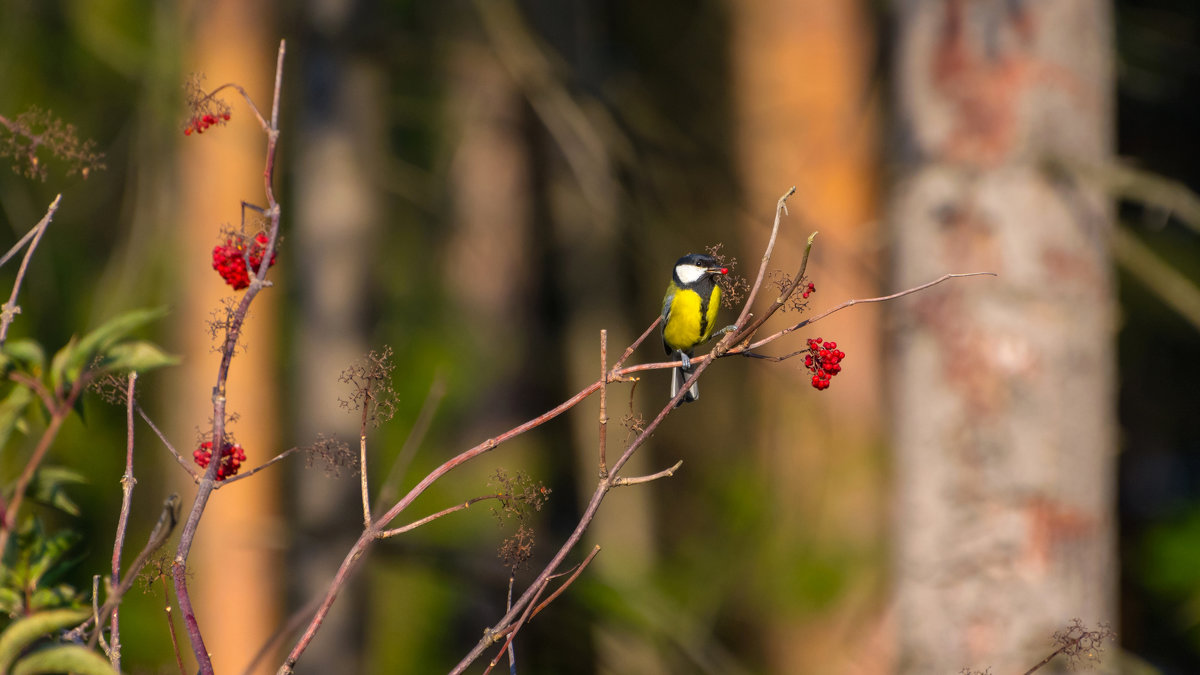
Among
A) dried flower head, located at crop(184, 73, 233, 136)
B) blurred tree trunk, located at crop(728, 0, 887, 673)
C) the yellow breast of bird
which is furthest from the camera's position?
blurred tree trunk, located at crop(728, 0, 887, 673)

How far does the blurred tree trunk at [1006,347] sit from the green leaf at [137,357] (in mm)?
2454

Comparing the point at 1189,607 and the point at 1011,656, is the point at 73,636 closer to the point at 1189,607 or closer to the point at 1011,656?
the point at 1011,656

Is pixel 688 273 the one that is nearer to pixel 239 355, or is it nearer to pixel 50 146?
pixel 50 146

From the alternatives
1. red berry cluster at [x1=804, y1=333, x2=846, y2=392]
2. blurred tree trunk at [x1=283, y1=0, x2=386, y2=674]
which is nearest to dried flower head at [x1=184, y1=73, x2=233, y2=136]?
red berry cluster at [x1=804, y1=333, x2=846, y2=392]

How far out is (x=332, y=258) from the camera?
14.6ft

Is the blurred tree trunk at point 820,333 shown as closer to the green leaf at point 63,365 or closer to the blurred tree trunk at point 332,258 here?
the blurred tree trunk at point 332,258

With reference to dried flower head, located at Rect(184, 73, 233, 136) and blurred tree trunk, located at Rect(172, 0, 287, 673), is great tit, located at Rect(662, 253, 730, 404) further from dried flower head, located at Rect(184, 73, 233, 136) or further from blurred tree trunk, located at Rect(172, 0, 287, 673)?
blurred tree trunk, located at Rect(172, 0, 287, 673)

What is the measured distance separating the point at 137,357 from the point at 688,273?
71 centimetres

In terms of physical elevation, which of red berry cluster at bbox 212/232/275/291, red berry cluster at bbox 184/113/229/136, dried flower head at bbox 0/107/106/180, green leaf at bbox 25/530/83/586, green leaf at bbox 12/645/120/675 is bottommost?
green leaf at bbox 12/645/120/675

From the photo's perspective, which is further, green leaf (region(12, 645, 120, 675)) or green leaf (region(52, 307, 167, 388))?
green leaf (region(52, 307, 167, 388))

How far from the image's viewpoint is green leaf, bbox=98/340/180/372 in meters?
1.12

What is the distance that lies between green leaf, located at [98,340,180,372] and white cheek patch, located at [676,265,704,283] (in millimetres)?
643

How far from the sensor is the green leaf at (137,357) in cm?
112

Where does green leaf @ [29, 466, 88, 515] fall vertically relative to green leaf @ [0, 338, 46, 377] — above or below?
below
